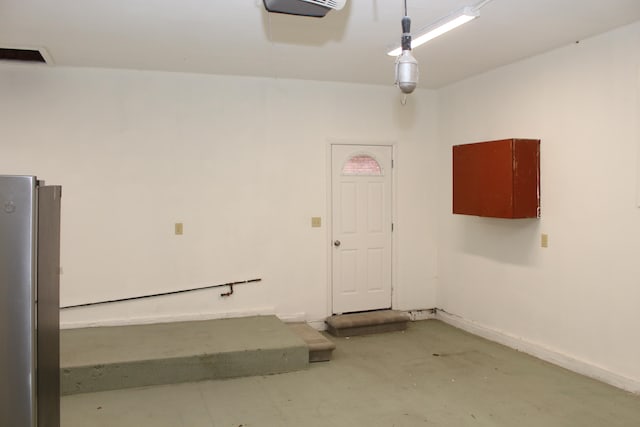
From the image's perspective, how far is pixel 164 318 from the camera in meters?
5.20

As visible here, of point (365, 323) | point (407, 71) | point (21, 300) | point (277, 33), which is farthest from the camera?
point (365, 323)

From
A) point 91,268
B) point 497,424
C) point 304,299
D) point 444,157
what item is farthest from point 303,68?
point 497,424

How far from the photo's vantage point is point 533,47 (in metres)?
4.39

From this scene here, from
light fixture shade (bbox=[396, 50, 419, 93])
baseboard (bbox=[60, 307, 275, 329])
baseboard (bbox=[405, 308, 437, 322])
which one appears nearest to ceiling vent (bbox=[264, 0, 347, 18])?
light fixture shade (bbox=[396, 50, 419, 93])

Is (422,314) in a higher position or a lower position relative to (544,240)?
lower

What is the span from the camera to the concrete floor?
346 cm

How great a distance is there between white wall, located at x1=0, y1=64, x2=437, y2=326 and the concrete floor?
1.31 m

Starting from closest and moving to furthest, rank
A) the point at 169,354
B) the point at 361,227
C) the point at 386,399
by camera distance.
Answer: the point at 386,399, the point at 169,354, the point at 361,227

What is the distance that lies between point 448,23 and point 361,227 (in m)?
2.89

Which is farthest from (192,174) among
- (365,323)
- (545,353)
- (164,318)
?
(545,353)

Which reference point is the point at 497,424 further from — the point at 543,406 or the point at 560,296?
the point at 560,296

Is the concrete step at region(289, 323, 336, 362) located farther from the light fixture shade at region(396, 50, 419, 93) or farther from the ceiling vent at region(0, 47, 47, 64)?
the ceiling vent at region(0, 47, 47, 64)

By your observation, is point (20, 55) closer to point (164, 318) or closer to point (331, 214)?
point (164, 318)

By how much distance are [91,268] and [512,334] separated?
4175 millimetres
